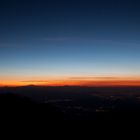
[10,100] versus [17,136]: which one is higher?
[10,100]

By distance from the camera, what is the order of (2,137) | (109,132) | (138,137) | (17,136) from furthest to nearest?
1. (109,132)
2. (138,137)
3. (17,136)
4. (2,137)

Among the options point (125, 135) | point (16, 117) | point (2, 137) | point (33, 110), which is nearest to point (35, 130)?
point (16, 117)

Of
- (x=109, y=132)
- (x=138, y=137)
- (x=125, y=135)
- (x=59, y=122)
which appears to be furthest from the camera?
(x=59, y=122)

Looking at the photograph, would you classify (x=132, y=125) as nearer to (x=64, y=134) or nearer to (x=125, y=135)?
(x=125, y=135)

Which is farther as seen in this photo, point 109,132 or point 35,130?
point 109,132

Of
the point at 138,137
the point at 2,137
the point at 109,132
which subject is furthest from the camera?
the point at 109,132

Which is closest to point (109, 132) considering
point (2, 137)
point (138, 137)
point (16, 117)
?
point (138, 137)

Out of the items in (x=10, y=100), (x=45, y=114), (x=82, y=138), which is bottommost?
(x=82, y=138)

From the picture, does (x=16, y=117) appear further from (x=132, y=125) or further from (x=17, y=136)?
(x=132, y=125)

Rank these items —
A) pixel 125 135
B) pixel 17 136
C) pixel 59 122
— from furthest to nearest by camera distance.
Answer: pixel 59 122 → pixel 125 135 → pixel 17 136
